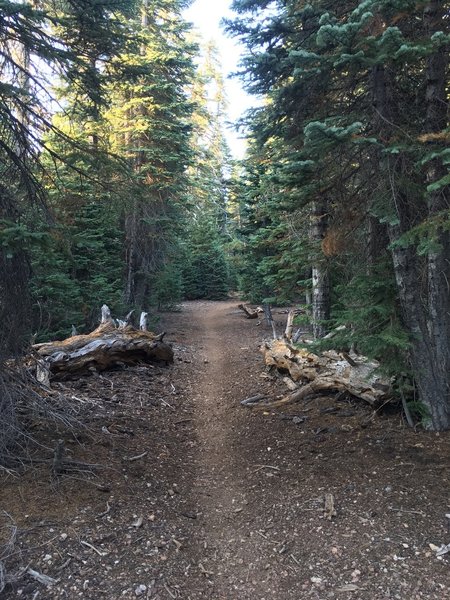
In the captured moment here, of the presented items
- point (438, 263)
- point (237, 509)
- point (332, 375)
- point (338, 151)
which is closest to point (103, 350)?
point (332, 375)

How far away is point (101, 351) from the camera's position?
352 inches

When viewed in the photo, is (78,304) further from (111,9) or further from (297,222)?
(111,9)

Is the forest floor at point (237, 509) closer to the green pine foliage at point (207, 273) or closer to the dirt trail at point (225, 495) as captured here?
the dirt trail at point (225, 495)

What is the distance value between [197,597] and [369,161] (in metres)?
5.16

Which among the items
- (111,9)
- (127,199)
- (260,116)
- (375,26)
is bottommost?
(127,199)

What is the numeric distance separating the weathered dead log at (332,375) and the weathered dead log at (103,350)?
287 cm

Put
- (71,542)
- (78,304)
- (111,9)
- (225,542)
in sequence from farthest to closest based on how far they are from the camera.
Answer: (78,304), (111,9), (225,542), (71,542)

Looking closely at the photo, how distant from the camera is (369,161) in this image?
5.71 m

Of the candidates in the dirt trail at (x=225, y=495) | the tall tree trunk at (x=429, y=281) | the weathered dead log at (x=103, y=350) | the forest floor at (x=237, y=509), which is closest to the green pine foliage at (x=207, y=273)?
the weathered dead log at (x=103, y=350)

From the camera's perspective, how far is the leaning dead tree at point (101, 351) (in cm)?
828

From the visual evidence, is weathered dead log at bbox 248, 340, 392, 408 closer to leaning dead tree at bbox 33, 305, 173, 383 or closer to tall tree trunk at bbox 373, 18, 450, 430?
tall tree trunk at bbox 373, 18, 450, 430

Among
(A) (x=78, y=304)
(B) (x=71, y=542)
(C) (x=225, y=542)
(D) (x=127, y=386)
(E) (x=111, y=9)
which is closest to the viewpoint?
(B) (x=71, y=542)

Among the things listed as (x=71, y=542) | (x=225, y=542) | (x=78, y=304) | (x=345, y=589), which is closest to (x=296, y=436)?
(x=225, y=542)

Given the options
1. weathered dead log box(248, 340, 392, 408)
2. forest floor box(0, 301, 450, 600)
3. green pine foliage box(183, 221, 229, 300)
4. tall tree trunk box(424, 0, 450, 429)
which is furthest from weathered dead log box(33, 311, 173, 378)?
green pine foliage box(183, 221, 229, 300)
